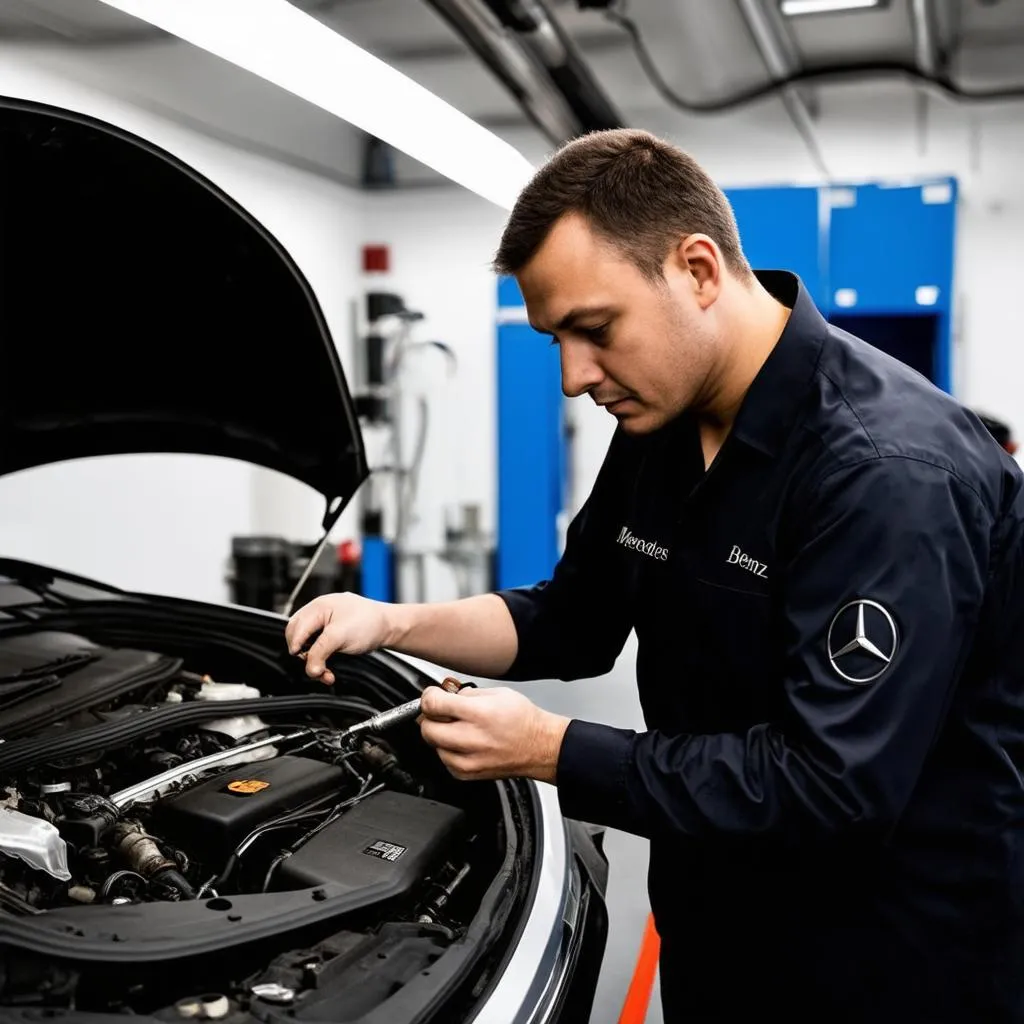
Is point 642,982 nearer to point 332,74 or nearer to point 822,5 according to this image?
point 332,74

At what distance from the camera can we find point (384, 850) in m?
1.33

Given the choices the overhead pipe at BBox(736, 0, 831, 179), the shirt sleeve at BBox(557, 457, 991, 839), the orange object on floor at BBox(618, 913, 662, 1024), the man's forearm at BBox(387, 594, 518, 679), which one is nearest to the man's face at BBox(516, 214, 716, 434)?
the shirt sleeve at BBox(557, 457, 991, 839)

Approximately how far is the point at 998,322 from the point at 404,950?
5392 millimetres

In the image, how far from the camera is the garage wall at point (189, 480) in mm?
3490

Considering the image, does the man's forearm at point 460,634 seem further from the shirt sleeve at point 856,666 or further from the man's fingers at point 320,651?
the shirt sleeve at point 856,666

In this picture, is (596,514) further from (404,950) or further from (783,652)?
(404,950)

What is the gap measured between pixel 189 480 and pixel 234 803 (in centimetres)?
319

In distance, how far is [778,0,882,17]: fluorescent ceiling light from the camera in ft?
15.0

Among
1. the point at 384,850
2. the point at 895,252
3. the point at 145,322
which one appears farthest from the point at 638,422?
the point at 895,252

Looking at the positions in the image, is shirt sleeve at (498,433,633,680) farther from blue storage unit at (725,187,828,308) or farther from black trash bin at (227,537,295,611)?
blue storage unit at (725,187,828,308)

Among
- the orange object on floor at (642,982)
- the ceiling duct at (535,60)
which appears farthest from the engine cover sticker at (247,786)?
the ceiling duct at (535,60)

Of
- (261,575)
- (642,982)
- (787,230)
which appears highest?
(787,230)

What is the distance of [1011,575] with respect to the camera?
1.13 meters

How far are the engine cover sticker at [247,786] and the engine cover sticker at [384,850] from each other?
0.20 m
